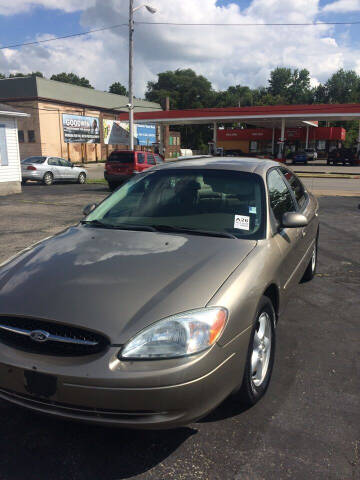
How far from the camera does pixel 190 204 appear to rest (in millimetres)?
3717

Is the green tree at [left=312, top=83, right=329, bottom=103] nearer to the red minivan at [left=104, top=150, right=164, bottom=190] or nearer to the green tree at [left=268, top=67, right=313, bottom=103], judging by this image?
the green tree at [left=268, top=67, right=313, bottom=103]

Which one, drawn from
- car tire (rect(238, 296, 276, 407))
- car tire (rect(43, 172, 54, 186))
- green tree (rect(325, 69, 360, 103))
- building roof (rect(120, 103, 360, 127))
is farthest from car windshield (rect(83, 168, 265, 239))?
green tree (rect(325, 69, 360, 103))

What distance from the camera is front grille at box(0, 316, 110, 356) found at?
7.30ft

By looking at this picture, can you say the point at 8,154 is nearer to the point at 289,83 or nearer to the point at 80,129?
the point at 80,129

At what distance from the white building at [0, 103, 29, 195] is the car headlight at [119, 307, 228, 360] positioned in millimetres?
16332

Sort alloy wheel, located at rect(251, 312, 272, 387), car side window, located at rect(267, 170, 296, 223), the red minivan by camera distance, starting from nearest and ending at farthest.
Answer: alloy wheel, located at rect(251, 312, 272, 387) < car side window, located at rect(267, 170, 296, 223) < the red minivan

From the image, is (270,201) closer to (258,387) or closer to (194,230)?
(194,230)

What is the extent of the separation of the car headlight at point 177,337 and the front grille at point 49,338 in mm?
174

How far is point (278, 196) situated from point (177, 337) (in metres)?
2.23

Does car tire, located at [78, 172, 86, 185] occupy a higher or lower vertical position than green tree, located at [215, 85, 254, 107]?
lower

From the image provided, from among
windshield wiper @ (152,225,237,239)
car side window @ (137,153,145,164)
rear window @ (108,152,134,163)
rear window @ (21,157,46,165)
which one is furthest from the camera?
rear window @ (21,157,46,165)

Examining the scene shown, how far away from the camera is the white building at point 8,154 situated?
664 inches

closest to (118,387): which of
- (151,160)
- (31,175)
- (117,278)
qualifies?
(117,278)

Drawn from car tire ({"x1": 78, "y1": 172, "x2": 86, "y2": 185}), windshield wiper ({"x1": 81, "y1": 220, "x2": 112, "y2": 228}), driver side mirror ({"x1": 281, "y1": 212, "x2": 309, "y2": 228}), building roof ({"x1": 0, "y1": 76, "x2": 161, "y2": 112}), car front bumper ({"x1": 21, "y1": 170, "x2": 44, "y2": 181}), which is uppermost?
building roof ({"x1": 0, "y1": 76, "x2": 161, "y2": 112})
